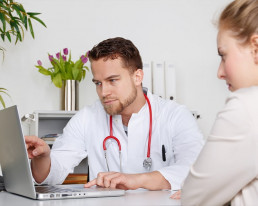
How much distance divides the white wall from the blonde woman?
2.41 m

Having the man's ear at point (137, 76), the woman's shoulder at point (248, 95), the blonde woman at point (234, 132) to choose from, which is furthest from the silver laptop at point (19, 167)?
the man's ear at point (137, 76)

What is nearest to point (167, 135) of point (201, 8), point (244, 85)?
point (244, 85)

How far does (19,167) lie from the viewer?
48.8 inches

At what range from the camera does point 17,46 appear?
3107 millimetres

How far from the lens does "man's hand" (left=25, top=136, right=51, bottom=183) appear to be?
1.50 m

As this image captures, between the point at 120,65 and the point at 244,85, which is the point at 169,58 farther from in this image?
the point at 244,85

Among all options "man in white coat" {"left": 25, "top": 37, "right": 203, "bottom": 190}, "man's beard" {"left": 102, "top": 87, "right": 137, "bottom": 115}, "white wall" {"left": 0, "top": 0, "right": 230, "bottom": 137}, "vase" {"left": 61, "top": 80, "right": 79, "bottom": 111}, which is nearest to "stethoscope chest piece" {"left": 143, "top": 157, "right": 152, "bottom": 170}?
"man in white coat" {"left": 25, "top": 37, "right": 203, "bottom": 190}

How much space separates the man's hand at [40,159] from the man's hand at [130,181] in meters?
0.24

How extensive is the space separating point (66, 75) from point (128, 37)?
66cm

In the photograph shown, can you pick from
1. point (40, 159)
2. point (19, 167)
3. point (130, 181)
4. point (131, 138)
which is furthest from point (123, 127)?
point (19, 167)

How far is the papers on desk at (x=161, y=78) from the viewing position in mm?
2994

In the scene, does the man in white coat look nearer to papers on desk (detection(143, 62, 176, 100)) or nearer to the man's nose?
the man's nose

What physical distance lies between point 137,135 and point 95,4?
5.44ft

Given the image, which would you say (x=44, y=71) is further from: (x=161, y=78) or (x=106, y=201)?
(x=106, y=201)
